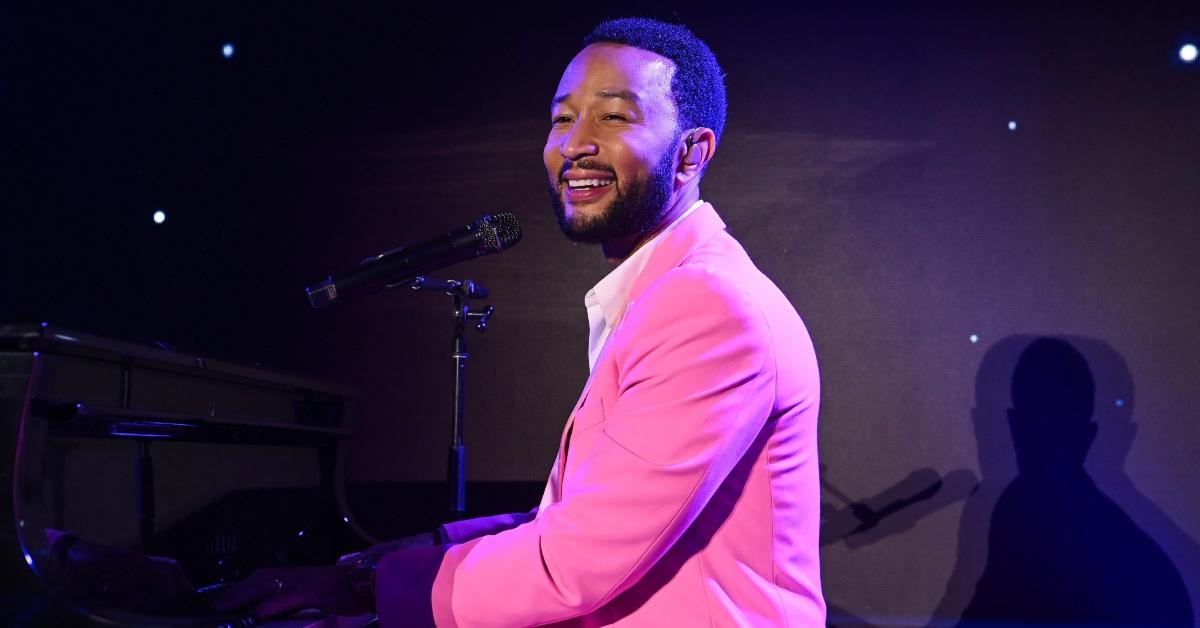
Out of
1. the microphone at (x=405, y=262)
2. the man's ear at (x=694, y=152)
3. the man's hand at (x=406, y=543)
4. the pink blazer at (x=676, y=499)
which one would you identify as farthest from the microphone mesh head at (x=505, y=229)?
the pink blazer at (x=676, y=499)

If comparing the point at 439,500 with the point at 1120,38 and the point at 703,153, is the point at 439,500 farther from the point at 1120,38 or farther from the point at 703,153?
the point at 1120,38

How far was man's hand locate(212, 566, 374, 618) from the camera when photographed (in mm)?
1392

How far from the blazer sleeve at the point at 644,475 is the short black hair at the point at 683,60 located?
608mm

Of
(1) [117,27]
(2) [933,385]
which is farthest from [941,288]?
(1) [117,27]

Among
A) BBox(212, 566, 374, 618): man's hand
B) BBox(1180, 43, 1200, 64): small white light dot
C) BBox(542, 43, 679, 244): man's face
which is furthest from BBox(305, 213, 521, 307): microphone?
BBox(1180, 43, 1200, 64): small white light dot

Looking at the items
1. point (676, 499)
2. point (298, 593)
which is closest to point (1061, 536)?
point (676, 499)

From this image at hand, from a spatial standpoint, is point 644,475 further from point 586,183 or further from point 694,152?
point 694,152

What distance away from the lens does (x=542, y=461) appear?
386cm

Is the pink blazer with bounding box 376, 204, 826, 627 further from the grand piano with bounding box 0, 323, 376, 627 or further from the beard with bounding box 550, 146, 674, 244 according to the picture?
the grand piano with bounding box 0, 323, 376, 627

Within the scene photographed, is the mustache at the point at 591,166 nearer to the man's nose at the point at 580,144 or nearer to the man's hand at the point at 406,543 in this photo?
the man's nose at the point at 580,144

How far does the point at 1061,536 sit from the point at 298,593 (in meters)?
3.29

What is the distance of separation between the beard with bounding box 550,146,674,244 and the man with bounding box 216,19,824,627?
0.11 metres

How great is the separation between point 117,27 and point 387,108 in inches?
49.1

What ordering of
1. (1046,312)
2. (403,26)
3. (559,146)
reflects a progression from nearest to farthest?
(559,146)
(1046,312)
(403,26)
